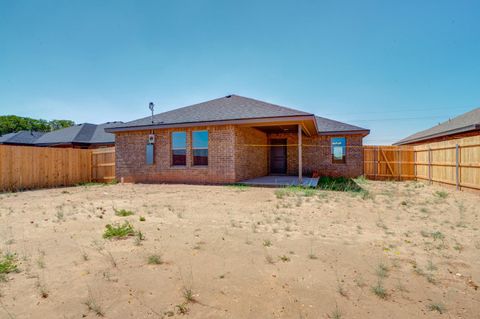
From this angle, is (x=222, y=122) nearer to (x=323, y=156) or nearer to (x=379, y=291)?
(x=323, y=156)

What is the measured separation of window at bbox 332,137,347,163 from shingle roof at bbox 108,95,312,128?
5680 mm

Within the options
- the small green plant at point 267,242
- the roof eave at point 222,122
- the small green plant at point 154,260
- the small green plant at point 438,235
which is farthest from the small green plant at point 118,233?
the roof eave at point 222,122

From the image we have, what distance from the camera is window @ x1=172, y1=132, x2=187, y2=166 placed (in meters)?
11.9

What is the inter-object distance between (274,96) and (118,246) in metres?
17.8

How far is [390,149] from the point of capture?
560 inches

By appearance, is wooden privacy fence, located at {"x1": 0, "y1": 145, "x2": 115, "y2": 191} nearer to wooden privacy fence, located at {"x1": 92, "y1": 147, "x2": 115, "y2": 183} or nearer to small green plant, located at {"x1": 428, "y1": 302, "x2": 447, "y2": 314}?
wooden privacy fence, located at {"x1": 92, "y1": 147, "x2": 115, "y2": 183}

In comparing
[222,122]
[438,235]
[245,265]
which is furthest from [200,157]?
[438,235]

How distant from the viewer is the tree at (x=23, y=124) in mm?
44406

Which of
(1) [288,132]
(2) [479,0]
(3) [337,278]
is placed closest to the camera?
(3) [337,278]

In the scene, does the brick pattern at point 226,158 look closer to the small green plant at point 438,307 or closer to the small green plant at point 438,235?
the small green plant at point 438,235

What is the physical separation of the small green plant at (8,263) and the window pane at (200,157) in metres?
8.51

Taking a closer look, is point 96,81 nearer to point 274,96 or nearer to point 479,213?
point 274,96

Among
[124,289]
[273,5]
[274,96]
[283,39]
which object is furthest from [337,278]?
[274,96]

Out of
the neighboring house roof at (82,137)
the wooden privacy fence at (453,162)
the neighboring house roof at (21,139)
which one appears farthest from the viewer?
the neighboring house roof at (21,139)
